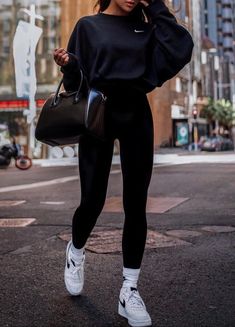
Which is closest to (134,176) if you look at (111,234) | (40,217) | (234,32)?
(111,234)

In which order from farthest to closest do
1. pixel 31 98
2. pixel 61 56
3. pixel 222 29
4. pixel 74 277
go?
1. pixel 222 29
2. pixel 31 98
3. pixel 74 277
4. pixel 61 56

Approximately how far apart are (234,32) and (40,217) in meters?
119

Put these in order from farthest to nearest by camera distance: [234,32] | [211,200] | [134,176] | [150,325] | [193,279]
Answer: [234,32] < [211,200] < [193,279] < [134,176] < [150,325]

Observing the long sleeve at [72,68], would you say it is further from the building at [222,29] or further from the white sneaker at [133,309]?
the building at [222,29]

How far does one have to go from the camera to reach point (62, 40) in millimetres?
29906

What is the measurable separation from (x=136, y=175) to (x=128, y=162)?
8 cm

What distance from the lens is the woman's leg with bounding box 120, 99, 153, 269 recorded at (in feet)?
8.63

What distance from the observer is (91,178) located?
271 centimetres

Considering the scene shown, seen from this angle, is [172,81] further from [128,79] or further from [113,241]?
[128,79]

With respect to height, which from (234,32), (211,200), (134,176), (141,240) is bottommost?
(211,200)

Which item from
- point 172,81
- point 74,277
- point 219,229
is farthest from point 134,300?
point 172,81

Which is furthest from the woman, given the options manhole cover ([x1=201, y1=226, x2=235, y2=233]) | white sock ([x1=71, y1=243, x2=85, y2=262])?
manhole cover ([x1=201, y1=226, x2=235, y2=233])

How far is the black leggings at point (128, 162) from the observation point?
2615 millimetres

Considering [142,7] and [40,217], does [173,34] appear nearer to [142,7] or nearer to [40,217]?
[142,7]
